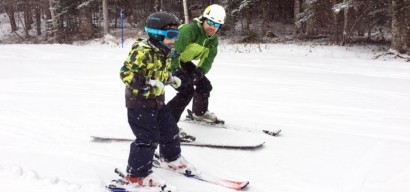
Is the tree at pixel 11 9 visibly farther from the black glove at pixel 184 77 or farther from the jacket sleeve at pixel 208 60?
the black glove at pixel 184 77

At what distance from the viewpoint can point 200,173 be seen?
13.7 ft

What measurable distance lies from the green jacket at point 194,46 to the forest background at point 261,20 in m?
10.7

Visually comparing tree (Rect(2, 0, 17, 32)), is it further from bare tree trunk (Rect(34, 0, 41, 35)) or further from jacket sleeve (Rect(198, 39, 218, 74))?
jacket sleeve (Rect(198, 39, 218, 74))

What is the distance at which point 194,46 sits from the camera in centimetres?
513

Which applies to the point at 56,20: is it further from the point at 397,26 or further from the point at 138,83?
the point at 138,83

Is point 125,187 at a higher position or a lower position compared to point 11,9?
lower

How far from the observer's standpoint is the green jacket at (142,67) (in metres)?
3.49

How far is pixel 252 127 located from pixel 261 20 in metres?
17.9

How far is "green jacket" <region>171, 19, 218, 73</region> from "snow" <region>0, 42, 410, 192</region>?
3.35 ft

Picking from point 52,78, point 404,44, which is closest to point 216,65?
point 52,78

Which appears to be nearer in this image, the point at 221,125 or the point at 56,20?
the point at 221,125

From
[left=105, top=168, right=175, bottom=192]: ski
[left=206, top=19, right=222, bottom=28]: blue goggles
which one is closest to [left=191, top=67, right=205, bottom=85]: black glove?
[left=206, top=19, right=222, bottom=28]: blue goggles

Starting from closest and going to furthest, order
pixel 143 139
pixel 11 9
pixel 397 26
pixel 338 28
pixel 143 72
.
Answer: pixel 143 72, pixel 143 139, pixel 397 26, pixel 338 28, pixel 11 9

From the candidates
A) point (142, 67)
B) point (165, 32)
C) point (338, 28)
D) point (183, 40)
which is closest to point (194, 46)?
point (183, 40)
